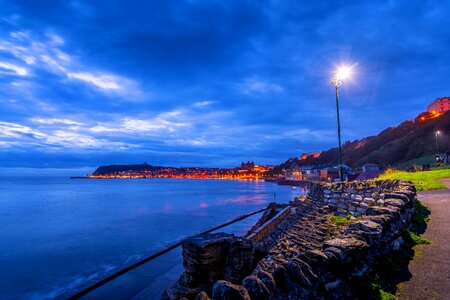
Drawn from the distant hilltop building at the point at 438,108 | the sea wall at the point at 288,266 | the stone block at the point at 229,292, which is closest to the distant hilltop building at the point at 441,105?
the distant hilltop building at the point at 438,108

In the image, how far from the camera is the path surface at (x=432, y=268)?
541 cm

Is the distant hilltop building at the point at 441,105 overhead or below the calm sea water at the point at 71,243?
overhead

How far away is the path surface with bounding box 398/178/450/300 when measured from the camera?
5.41 meters

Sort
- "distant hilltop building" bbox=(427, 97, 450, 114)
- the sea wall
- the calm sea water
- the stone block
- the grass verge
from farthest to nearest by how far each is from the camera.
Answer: "distant hilltop building" bbox=(427, 97, 450, 114), the calm sea water, the grass verge, the sea wall, the stone block

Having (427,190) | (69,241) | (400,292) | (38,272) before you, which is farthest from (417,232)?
(69,241)

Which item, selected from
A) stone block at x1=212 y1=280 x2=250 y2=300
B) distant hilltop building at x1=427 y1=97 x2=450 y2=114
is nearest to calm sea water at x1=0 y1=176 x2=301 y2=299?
stone block at x1=212 y1=280 x2=250 y2=300

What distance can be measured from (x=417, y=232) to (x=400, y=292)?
4767mm

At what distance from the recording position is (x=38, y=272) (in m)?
26.2

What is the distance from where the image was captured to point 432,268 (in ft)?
21.2

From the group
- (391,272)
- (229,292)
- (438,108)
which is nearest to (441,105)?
(438,108)

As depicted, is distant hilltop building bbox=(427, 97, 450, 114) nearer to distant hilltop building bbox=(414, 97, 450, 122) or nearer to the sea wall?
distant hilltop building bbox=(414, 97, 450, 122)

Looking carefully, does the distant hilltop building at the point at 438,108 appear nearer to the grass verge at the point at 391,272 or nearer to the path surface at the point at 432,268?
the path surface at the point at 432,268

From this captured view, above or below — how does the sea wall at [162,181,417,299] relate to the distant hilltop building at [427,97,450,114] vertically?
below

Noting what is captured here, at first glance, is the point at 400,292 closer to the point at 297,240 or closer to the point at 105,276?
the point at 297,240
